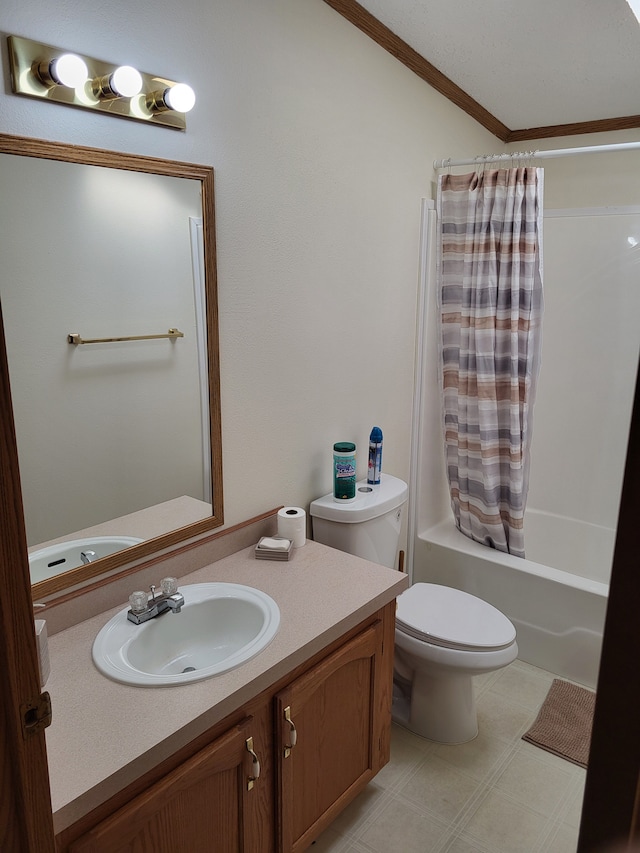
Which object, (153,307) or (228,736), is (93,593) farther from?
(153,307)

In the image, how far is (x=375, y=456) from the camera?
7.84 feet

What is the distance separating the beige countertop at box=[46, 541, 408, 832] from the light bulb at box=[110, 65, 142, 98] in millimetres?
1204

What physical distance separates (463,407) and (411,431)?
0.84ft

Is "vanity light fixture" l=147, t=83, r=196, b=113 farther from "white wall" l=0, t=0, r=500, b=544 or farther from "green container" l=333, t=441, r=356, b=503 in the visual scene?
"green container" l=333, t=441, r=356, b=503

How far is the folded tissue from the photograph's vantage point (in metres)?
1.92

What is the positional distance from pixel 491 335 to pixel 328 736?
173cm

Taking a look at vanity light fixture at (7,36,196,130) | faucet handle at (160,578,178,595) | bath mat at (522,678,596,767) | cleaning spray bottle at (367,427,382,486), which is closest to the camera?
vanity light fixture at (7,36,196,130)

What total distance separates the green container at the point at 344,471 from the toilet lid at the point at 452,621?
477 mm


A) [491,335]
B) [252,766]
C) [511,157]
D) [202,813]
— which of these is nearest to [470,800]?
[252,766]

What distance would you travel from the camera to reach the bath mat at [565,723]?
7.36 ft

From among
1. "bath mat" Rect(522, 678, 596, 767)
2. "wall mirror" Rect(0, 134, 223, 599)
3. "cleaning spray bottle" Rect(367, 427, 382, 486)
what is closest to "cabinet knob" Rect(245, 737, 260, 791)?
"wall mirror" Rect(0, 134, 223, 599)

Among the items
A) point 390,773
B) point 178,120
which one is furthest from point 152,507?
point 390,773

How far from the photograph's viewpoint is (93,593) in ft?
5.14

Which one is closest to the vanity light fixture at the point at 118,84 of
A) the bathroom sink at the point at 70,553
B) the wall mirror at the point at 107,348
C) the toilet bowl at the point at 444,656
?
the wall mirror at the point at 107,348
